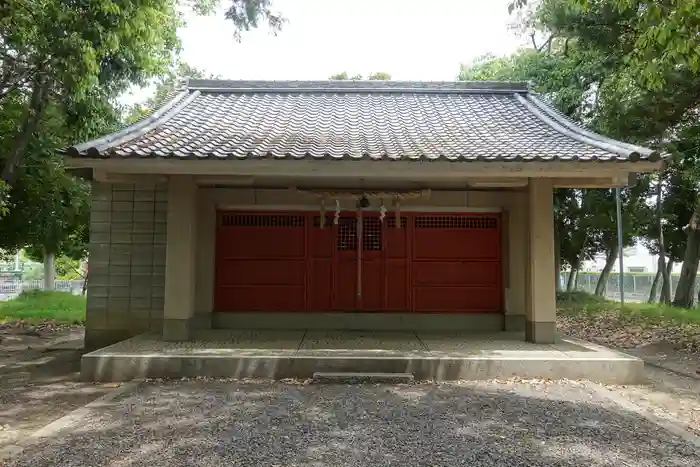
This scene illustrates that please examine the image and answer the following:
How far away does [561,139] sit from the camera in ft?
28.6

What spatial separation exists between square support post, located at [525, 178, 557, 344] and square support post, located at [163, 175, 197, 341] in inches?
204

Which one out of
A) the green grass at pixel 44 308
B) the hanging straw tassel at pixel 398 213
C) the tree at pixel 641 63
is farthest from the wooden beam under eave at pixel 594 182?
the green grass at pixel 44 308

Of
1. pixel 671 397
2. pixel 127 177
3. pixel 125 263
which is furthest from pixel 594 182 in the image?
pixel 125 263

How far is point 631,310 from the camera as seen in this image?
51.1 ft

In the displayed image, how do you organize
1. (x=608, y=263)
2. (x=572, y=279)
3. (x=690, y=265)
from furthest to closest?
(x=572, y=279) → (x=608, y=263) → (x=690, y=265)

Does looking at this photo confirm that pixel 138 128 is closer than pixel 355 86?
Yes

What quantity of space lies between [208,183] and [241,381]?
3496 millimetres

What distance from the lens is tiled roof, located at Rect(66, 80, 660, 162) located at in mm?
7328

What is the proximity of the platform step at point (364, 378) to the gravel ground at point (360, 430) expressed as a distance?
10.3 inches

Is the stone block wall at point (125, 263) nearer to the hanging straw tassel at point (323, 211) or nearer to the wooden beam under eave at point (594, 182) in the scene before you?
the hanging straw tassel at point (323, 211)

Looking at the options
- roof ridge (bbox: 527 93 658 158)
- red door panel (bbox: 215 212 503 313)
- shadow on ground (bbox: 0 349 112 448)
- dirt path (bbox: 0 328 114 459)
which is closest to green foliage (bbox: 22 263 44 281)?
dirt path (bbox: 0 328 114 459)

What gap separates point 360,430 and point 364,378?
189 cm

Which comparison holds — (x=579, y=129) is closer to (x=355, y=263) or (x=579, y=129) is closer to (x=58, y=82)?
(x=355, y=263)

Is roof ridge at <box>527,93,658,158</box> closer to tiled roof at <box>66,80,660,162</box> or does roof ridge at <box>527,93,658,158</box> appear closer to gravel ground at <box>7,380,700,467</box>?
tiled roof at <box>66,80,660,162</box>
